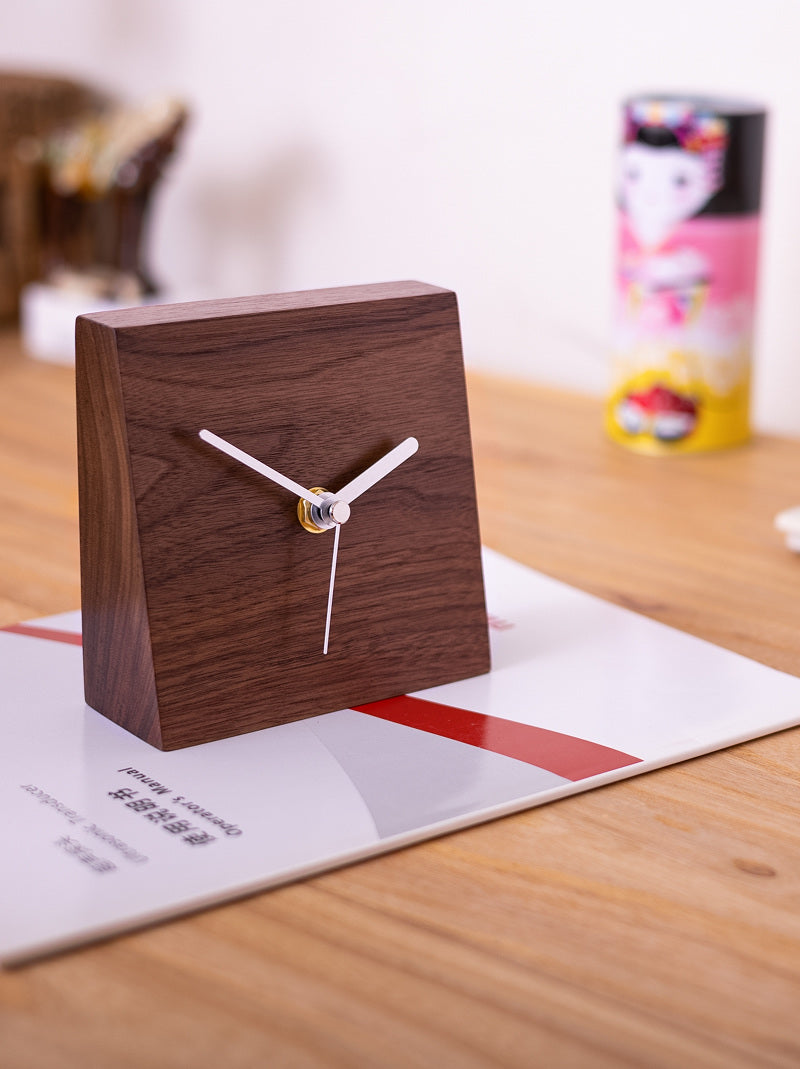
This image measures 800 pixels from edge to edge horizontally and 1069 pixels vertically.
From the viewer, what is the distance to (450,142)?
1.37 m

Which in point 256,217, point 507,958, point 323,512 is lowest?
point 507,958

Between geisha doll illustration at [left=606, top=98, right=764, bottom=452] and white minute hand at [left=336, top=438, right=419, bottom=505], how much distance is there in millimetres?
482

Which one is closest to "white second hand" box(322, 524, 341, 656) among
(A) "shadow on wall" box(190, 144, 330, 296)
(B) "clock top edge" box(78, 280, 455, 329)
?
(B) "clock top edge" box(78, 280, 455, 329)

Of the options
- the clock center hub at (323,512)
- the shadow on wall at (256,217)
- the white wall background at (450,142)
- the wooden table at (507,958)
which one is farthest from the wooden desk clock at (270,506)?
the shadow on wall at (256,217)

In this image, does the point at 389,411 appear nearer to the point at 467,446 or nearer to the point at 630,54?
the point at 467,446

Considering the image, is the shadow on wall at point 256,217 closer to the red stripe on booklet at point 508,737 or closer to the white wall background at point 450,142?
the white wall background at point 450,142

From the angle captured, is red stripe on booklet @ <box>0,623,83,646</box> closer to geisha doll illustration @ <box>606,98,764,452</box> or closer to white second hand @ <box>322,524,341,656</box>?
white second hand @ <box>322,524,341,656</box>

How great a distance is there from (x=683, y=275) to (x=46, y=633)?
577 millimetres

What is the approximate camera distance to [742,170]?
1021mm

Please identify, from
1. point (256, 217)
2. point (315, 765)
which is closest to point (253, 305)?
point (315, 765)

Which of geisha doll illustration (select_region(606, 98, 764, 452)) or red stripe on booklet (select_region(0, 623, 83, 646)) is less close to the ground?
geisha doll illustration (select_region(606, 98, 764, 452))

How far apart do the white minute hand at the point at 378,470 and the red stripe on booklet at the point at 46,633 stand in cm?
19

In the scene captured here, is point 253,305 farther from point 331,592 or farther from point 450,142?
point 450,142

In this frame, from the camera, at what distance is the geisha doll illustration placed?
3.33 feet
